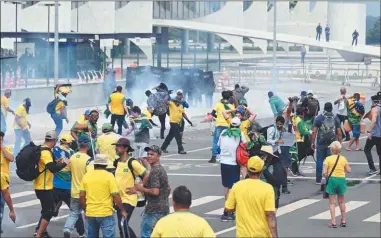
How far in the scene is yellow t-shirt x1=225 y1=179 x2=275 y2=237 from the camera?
11117 millimetres

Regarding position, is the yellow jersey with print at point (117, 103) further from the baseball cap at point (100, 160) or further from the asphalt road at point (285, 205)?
the baseball cap at point (100, 160)

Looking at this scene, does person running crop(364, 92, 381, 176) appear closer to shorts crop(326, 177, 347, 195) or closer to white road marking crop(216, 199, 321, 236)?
white road marking crop(216, 199, 321, 236)

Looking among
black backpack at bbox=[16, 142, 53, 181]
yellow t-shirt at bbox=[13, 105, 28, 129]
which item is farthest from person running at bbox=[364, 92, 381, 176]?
black backpack at bbox=[16, 142, 53, 181]

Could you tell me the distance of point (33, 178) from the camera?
14461mm

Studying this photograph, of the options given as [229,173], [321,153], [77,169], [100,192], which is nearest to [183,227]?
[100,192]

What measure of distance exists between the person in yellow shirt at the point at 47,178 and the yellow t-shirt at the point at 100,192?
1.45 m

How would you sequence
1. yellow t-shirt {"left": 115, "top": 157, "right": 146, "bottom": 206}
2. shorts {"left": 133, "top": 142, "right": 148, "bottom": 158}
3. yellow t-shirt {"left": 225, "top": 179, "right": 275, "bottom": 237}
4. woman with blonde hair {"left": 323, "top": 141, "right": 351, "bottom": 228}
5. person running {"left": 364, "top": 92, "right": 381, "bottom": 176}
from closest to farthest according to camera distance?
yellow t-shirt {"left": 225, "top": 179, "right": 275, "bottom": 237}, yellow t-shirt {"left": 115, "top": 157, "right": 146, "bottom": 206}, woman with blonde hair {"left": 323, "top": 141, "right": 351, "bottom": 228}, shorts {"left": 133, "top": 142, "right": 148, "bottom": 158}, person running {"left": 364, "top": 92, "right": 381, "bottom": 176}

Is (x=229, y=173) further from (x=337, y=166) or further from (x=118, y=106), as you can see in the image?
(x=118, y=106)

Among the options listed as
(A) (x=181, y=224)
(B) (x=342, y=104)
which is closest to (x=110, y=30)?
(B) (x=342, y=104)

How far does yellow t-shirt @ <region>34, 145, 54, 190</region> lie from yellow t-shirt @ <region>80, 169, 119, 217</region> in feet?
4.86

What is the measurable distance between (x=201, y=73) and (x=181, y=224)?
3362 cm

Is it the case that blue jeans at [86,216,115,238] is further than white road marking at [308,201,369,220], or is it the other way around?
white road marking at [308,201,369,220]

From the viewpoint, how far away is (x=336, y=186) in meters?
15.7

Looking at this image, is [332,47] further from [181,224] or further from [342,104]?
[181,224]
